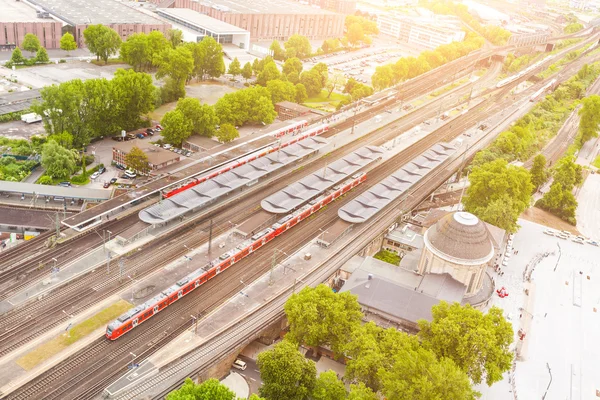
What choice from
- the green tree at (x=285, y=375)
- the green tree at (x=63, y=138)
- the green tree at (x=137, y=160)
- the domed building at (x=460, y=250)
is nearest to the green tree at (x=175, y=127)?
the green tree at (x=137, y=160)

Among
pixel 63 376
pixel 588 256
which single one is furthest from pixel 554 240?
pixel 63 376

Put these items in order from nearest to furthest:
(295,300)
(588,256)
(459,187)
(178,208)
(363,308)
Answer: (295,300) → (363,308) → (178,208) → (588,256) → (459,187)

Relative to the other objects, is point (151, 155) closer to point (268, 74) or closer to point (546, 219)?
point (268, 74)

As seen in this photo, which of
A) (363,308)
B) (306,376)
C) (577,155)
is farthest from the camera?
Answer: (577,155)

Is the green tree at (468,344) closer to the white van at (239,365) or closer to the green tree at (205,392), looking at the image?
the white van at (239,365)

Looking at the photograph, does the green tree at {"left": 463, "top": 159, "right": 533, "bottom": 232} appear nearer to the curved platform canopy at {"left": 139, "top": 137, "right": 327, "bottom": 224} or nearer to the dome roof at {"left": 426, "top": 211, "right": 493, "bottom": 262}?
the dome roof at {"left": 426, "top": 211, "right": 493, "bottom": 262}

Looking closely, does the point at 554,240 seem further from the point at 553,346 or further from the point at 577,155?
the point at 577,155

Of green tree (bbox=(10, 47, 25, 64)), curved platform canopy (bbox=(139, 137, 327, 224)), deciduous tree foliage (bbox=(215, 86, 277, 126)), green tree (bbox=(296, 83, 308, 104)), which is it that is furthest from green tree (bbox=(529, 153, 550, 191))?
green tree (bbox=(10, 47, 25, 64))
